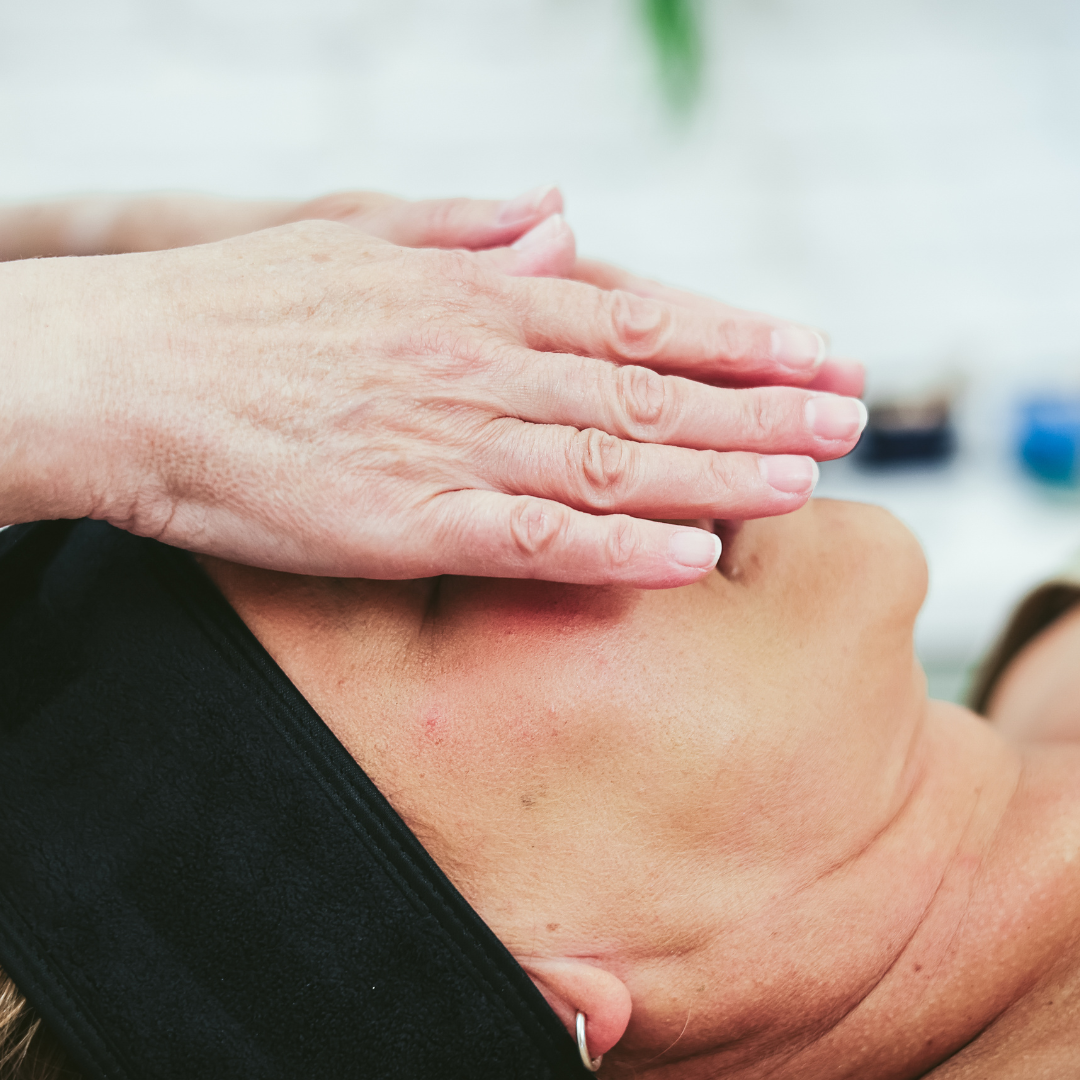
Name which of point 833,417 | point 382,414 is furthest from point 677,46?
point 382,414

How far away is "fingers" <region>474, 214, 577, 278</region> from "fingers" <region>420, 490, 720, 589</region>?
0.27m

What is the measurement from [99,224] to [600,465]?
2.74 feet

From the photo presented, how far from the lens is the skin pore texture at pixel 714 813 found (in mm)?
701

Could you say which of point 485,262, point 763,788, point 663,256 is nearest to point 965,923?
point 763,788

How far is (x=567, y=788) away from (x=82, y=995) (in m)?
0.37

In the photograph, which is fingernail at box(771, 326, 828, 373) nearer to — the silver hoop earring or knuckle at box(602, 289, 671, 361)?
knuckle at box(602, 289, 671, 361)

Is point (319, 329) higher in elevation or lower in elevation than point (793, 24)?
lower

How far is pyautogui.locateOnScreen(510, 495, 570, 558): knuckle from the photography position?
0.66 m

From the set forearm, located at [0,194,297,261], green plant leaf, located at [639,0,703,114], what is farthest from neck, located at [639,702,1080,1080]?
green plant leaf, located at [639,0,703,114]

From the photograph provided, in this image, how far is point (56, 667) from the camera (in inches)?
28.4

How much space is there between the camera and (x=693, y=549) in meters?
0.68

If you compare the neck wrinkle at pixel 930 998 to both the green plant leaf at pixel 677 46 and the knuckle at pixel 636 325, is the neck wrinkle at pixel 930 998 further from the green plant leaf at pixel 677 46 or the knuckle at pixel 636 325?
the green plant leaf at pixel 677 46

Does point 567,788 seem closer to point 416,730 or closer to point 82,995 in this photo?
point 416,730

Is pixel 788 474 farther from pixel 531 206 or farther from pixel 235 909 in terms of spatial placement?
pixel 235 909
